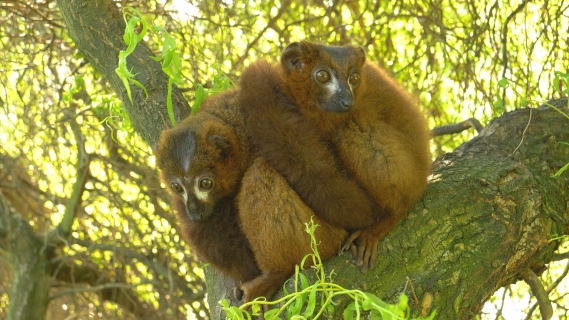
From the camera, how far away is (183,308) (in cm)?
701

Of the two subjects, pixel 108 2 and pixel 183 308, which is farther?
pixel 183 308

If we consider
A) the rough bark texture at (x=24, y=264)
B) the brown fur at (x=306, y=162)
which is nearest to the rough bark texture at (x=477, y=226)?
the brown fur at (x=306, y=162)

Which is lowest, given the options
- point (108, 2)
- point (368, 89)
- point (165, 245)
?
point (368, 89)

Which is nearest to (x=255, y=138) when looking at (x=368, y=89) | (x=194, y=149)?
(x=194, y=149)

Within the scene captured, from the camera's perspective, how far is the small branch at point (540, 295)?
3846 mm

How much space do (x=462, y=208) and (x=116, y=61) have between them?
2.51 metres

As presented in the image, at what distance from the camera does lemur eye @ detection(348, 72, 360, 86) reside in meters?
3.89

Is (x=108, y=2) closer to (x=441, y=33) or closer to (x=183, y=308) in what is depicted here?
(x=441, y=33)

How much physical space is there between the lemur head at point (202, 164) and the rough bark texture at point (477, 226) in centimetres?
57

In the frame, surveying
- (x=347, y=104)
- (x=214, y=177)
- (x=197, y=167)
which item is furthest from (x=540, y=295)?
(x=197, y=167)

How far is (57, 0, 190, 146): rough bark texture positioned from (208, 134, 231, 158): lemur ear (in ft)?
2.12

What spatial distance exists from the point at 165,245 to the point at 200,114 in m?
3.30

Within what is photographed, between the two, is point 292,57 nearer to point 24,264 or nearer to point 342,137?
point 342,137

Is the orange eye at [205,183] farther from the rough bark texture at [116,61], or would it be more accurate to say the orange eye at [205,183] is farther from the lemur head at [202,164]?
the rough bark texture at [116,61]
